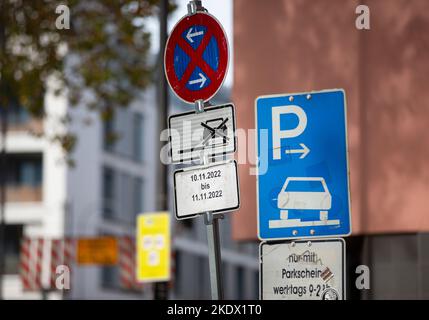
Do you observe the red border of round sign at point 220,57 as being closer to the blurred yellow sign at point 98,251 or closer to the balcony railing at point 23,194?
the blurred yellow sign at point 98,251

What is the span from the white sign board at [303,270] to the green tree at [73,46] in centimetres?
1432

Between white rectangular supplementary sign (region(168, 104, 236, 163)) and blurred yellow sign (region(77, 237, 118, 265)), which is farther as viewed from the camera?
blurred yellow sign (region(77, 237, 118, 265))

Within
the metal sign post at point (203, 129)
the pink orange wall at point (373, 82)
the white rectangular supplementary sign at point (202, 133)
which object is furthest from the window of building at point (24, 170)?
the white rectangular supplementary sign at point (202, 133)

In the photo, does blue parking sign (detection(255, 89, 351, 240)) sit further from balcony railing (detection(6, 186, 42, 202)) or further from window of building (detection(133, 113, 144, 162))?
window of building (detection(133, 113, 144, 162))

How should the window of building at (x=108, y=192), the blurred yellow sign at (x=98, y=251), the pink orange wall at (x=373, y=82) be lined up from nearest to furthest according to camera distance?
the pink orange wall at (x=373, y=82) < the blurred yellow sign at (x=98, y=251) < the window of building at (x=108, y=192)

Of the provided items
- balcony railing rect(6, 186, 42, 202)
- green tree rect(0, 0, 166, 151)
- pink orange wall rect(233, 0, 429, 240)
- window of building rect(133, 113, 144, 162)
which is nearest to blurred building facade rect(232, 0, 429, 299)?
pink orange wall rect(233, 0, 429, 240)

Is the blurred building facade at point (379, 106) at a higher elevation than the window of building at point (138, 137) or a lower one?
lower

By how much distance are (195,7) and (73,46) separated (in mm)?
16279

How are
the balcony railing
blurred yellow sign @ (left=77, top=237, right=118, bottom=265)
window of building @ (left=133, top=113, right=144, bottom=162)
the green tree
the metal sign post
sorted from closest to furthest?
1. the metal sign post
2. the green tree
3. blurred yellow sign @ (left=77, top=237, right=118, bottom=265)
4. the balcony railing
5. window of building @ (left=133, top=113, right=144, bottom=162)

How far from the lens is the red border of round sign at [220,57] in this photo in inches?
320

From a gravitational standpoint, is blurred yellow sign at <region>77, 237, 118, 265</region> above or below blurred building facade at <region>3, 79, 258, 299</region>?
below

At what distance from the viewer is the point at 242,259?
73312 millimetres

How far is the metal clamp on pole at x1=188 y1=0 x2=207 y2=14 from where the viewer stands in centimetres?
845

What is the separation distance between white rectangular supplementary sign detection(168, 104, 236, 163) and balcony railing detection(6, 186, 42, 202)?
46.1 meters
